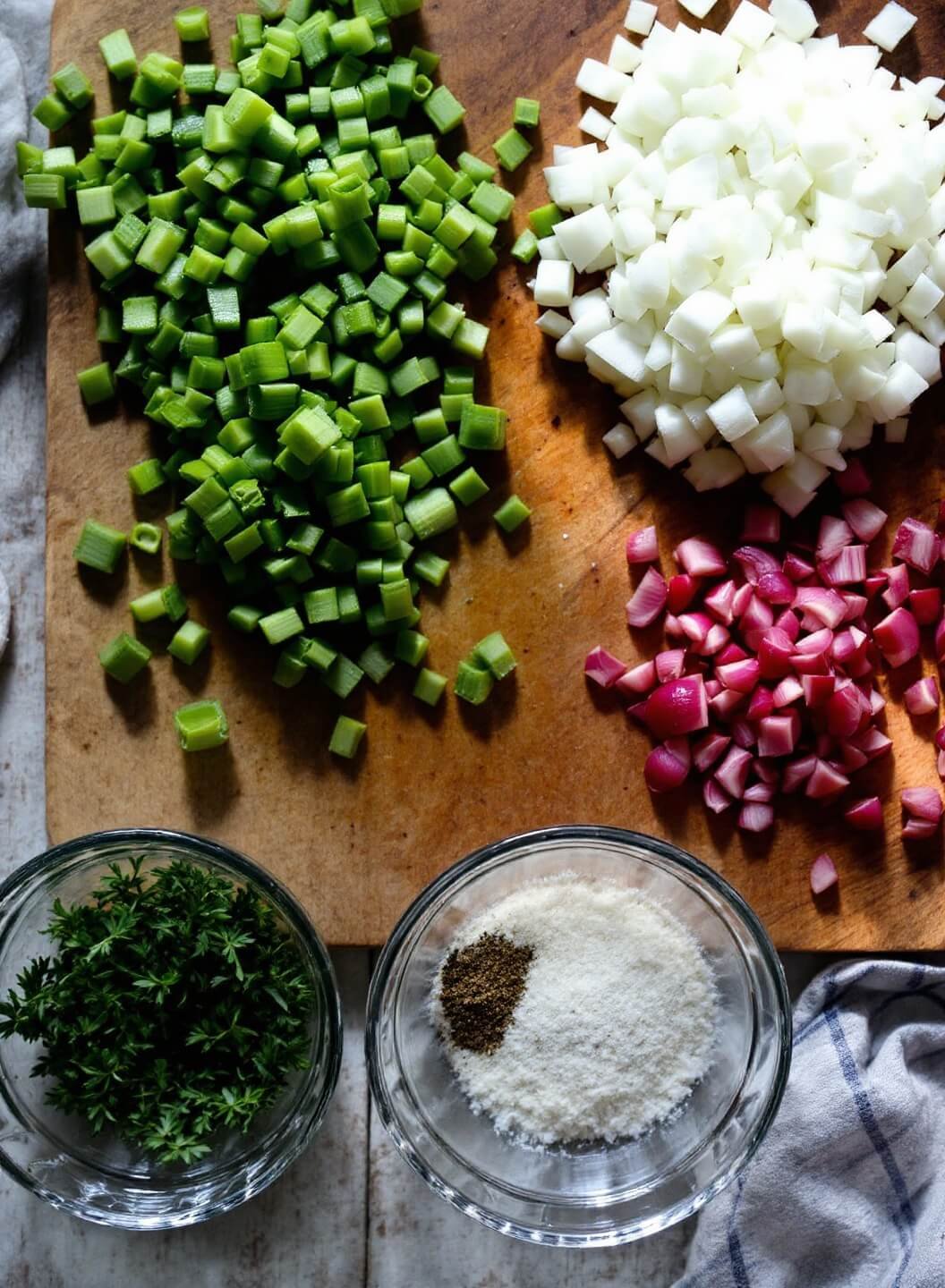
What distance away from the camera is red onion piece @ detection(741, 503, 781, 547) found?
234cm

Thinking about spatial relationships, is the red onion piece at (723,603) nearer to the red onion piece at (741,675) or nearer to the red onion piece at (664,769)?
the red onion piece at (741,675)

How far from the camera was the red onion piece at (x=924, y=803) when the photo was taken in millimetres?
2311

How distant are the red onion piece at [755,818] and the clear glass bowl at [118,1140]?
793 mm

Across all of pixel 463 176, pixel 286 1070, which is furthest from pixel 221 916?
pixel 463 176

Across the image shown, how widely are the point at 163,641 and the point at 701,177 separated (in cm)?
128

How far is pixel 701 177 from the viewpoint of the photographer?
222 cm

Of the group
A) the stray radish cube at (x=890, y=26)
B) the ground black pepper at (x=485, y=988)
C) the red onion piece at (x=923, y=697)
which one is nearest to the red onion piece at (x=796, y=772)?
the red onion piece at (x=923, y=697)

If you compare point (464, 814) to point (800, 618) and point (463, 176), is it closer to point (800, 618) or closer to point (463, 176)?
point (800, 618)

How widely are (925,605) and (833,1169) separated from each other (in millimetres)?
1049

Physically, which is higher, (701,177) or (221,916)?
(701,177)

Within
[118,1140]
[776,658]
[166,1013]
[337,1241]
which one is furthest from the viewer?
[337,1241]

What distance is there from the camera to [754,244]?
2207mm

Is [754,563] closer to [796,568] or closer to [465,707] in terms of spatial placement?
[796,568]

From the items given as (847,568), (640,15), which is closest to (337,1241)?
(847,568)
